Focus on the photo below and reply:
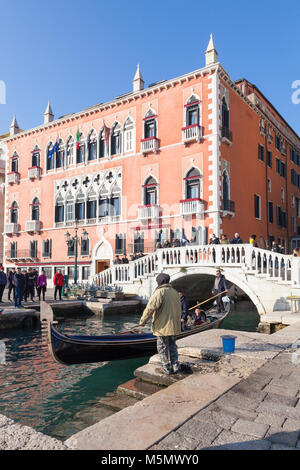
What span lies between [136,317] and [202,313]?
6009 millimetres

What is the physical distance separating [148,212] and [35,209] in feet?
31.9

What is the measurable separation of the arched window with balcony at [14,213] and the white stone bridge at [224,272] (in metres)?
11.0

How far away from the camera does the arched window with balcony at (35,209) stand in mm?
24125

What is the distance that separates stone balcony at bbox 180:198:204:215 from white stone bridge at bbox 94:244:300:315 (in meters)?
2.72

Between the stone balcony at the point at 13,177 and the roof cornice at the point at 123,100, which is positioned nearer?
the roof cornice at the point at 123,100

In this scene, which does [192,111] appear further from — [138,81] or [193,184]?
[138,81]

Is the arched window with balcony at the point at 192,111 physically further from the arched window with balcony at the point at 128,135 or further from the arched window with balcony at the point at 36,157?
the arched window with balcony at the point at 36,157

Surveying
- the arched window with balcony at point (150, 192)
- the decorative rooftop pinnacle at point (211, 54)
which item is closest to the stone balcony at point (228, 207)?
the arched window with balcony at point (150, 192)

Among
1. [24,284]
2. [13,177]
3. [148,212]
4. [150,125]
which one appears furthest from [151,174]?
[13,177]

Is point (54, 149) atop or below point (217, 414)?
→ atop

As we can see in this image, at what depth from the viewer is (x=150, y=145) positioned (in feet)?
62.4

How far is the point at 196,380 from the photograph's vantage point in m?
4.24

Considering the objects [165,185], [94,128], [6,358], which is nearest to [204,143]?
[165,185]

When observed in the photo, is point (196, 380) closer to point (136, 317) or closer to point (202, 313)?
point (202, 313)
